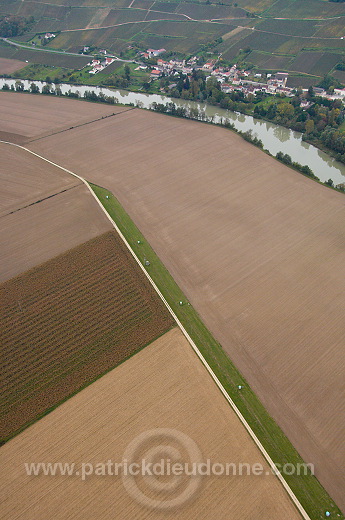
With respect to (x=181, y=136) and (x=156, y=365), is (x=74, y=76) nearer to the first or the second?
(x=181, y=136)

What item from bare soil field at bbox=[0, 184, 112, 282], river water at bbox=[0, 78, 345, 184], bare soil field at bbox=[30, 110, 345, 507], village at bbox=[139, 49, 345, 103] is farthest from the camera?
village at bbox=[139, 49, 345, 103]

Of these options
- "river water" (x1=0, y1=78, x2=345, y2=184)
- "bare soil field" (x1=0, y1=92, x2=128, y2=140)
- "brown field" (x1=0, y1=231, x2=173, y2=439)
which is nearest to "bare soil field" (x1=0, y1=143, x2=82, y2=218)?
"bare soil field" (x1=0, y1=92, x2=128, y2=140)

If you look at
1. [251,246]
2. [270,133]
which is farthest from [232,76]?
[251,246]

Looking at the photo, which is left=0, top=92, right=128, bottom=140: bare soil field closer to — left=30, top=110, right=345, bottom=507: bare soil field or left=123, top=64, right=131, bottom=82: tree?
left=30, top=110, right=345, bottom=507: bare soil field

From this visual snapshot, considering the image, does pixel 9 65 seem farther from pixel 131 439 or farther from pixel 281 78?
pixel 131 439

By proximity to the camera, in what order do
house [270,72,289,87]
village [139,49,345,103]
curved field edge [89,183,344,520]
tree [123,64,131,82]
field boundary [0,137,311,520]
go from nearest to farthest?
field boundary [0,137,311,520] → curved field edge [89,183,344,520] → village [139,49,345,103] → house [270,72,289,87] → tree [123,64,131,82]
